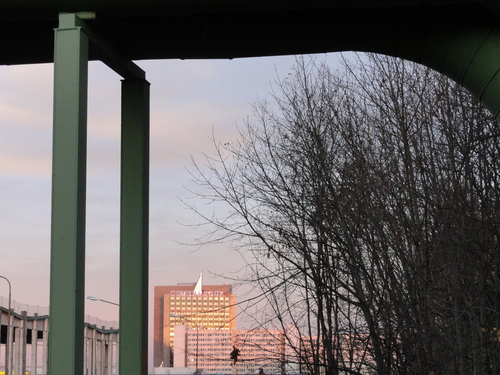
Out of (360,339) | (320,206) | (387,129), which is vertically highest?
(387,129)

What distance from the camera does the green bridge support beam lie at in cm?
623

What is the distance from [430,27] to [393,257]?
22.9ft

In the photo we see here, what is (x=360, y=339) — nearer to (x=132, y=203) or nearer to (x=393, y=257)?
(x=393, y=257)

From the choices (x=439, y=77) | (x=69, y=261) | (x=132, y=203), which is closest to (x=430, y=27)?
(x=132, y=203)

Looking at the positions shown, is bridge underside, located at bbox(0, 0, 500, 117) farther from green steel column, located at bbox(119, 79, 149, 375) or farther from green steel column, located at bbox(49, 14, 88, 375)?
green steel column, located at bbox(119, 79, 149, 375)

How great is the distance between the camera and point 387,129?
14195 millimetres

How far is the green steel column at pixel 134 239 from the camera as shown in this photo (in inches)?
289

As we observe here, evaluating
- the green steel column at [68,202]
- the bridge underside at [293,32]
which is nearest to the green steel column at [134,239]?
the bridge underside at [293,32]

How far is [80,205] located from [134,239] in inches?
46.3

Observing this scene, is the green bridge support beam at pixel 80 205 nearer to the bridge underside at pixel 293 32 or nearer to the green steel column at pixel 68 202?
the green steel column at pixel 68 202

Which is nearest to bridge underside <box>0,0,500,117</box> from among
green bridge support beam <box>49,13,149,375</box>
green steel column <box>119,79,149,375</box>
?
green bridge support beam <box>49,13,149,375</box>

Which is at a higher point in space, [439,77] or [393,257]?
[439,77]

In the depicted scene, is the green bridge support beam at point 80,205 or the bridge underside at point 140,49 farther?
the bridge underside at point 140,49

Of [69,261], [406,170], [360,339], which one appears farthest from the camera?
[406,170]
